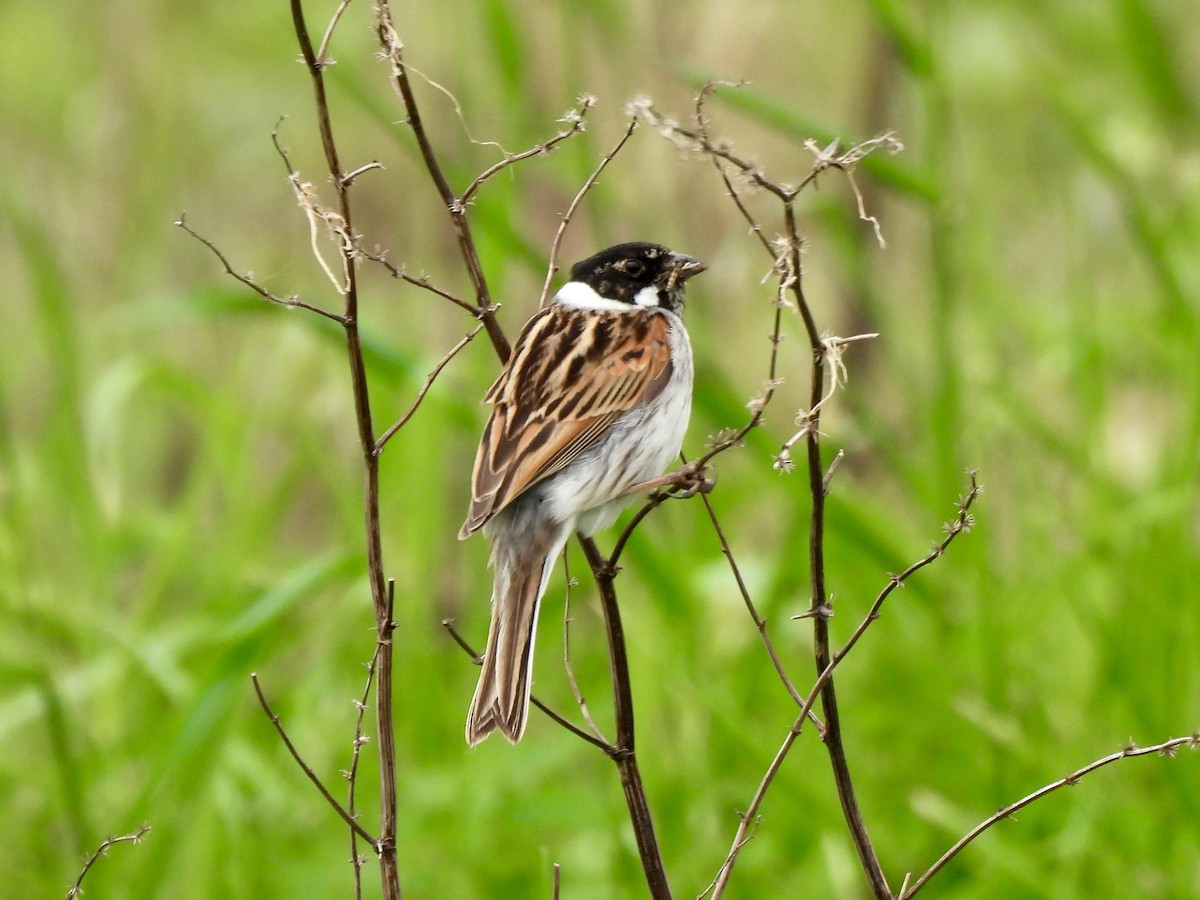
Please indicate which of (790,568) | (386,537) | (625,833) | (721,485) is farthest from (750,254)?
(625,833)

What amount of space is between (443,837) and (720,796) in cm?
71

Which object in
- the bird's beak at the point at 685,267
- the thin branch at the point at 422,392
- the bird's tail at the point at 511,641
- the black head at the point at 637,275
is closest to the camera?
the thin branch at the point at 422,392

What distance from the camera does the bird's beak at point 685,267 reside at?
123 inches

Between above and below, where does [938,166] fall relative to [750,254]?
below

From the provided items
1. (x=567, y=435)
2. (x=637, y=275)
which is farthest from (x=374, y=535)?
(x=637, y=275)

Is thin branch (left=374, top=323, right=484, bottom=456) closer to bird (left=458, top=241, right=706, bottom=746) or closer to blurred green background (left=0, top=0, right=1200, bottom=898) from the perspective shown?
bird (left=458, top=241, right=706, bottom=746)

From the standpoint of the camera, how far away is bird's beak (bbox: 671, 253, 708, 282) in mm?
3129

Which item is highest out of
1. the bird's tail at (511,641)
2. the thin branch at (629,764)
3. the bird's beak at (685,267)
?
the bird's beak at (685,267)

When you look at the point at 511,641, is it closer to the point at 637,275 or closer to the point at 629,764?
the point at 629,764

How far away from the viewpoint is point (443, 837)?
12.8ft

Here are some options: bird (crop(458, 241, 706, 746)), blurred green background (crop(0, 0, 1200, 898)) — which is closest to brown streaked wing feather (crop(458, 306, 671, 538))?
bird (crop(458, 241, 706, 746))

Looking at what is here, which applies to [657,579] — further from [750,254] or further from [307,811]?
[750,254]

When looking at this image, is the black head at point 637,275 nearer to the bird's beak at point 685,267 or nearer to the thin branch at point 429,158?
the bird's beak at point 685,267

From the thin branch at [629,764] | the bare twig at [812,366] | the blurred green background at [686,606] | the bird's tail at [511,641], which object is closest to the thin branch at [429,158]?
the bare twig at [812,366]
